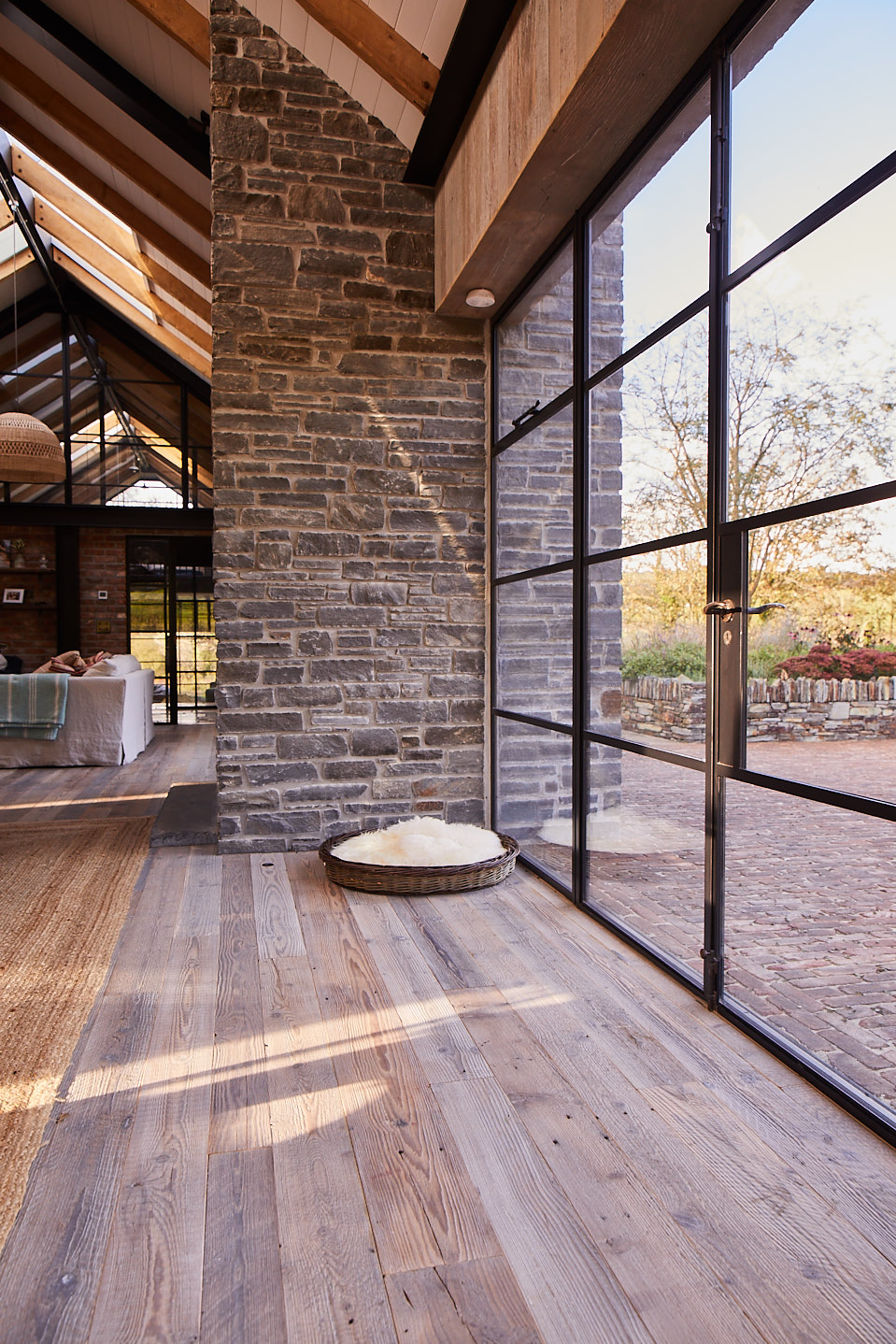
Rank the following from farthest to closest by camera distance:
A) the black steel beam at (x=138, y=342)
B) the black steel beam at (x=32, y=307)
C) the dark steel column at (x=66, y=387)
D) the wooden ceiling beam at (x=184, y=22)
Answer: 1. the black steel beam at (x=138, y=342)
2. the black steel beam at (x=32, y=307)
3. the dark steel column at (x=66, y=387)
4. the wooden ceiling beam at (x=184, y=22)

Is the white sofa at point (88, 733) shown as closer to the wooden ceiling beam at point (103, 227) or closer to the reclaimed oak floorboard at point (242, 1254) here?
the wooden ceiling beam at point (103, 227)

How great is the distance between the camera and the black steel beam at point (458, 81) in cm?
276

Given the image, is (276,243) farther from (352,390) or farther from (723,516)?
(723,516)

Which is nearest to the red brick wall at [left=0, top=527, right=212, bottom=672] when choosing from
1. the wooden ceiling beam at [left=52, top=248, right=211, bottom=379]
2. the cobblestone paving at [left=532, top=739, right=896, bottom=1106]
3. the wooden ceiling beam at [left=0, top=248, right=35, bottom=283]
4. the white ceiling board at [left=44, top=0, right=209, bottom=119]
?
the wooden ceiling beam at [left=52, top=248, right=211, bottom=379]

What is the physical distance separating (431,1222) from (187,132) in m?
5.49

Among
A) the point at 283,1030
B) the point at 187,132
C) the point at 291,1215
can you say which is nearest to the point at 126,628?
the point at 187,132

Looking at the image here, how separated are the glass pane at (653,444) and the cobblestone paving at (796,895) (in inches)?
31.5

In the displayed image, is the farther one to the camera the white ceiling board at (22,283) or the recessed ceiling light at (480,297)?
the white ceiling board at (22,283)

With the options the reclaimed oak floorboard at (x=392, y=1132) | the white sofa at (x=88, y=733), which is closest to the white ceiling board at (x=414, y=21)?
the reclaimed oak floorboard at (x=392, y=1132)

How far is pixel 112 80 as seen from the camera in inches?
187

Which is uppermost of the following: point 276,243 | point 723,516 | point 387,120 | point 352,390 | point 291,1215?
point 387,120

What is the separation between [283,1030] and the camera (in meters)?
2.13

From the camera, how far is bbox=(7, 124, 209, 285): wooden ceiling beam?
6.24 m

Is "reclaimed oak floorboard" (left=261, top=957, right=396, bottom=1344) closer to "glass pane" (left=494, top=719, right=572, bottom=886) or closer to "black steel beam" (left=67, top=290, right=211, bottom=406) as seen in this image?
"glass pane" (left=494, top=719, right=572, bottom=886)
